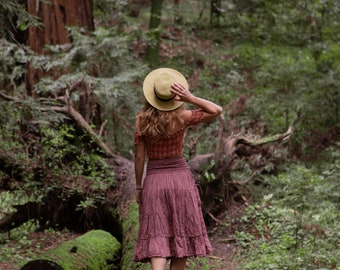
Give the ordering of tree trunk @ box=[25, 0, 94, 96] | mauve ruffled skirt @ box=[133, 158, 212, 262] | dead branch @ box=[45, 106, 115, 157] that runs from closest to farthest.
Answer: mauve ruffled skirt @ box=[133, 158, 212, 262] → dead branch @ box=[45, 106, 115, 157] → tree trunk @ box=[25, 0, 94, 96]

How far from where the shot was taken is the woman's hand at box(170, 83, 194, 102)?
5.31 meters

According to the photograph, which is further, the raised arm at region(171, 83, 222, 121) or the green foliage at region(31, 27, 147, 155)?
the green foliage at region(31, 27, 147, 155)

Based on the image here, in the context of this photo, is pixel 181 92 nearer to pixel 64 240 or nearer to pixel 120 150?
pixel 64 240

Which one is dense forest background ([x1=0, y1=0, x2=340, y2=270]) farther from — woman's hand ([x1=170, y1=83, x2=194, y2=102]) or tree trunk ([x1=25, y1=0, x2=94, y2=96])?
woman's hand ([x1=170, y1=83, x2=194, y2=102])

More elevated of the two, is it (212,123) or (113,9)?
(113,9)

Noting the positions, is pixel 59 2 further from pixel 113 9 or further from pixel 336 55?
pixel 336 55

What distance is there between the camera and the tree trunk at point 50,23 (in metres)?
11.9

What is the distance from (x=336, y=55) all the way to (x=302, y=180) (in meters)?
8.11

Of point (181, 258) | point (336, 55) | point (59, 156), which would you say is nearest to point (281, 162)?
point (336, 55)

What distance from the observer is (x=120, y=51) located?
11.9 meters

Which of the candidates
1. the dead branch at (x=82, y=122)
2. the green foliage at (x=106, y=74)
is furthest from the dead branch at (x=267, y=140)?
the green foliage at (x=106, y=74)

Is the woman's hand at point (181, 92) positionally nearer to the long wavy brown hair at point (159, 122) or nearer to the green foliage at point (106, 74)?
the long wavy brown hair at point (159, 122)

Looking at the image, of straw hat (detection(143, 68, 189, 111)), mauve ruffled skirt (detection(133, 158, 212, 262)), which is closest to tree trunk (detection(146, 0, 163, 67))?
straw hat (detection(143, 68, 189, 111))

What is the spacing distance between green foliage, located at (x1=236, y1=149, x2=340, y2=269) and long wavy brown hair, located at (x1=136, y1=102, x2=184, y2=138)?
2.63 metres
